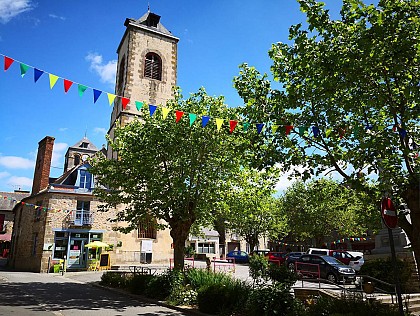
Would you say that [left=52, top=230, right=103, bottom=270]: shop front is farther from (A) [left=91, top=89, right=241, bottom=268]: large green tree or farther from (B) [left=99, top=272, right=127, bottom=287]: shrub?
(A) [left=91, top=89, right=241, bottom=268]: large green tree

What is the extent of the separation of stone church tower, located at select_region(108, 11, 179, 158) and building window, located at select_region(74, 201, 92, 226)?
5.10 meters

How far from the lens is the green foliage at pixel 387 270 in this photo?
12828 millimetres

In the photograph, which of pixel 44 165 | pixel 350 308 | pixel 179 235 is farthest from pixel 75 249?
pixel 350 308

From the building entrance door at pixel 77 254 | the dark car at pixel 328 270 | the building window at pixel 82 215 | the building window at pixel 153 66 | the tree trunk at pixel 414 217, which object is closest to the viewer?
the tree trunk at pixel 414 217

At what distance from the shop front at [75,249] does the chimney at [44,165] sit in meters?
5.03

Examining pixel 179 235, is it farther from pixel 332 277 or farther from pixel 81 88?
pixel 332 277

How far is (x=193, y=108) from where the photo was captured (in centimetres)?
1405

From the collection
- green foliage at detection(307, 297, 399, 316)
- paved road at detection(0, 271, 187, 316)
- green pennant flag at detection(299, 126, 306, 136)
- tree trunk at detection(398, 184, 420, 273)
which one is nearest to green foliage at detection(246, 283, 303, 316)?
green foliage at detection(307, 297, 399, 316)

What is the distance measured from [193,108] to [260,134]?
468 cm

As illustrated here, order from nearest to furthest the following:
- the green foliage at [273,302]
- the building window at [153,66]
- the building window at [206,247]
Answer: the green foliage at [273,302] < the building window at [153,66] < the building window at [206,247]

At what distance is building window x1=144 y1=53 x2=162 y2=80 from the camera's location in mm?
32531

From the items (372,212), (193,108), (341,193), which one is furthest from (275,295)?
(193,108)

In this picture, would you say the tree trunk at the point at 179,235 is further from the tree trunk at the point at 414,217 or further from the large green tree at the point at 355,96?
the tree trunk at the point at 414,217

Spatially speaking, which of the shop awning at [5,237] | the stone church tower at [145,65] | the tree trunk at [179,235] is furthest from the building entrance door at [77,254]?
the shop awning at [5,237]
